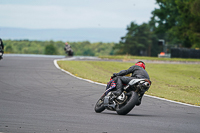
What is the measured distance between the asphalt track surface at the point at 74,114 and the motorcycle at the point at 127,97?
9.1 inches

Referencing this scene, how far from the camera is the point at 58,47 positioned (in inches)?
7047

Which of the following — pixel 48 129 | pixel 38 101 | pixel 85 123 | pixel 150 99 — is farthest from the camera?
pixel 150 99

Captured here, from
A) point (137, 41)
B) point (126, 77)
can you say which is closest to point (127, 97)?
point (126, 77)

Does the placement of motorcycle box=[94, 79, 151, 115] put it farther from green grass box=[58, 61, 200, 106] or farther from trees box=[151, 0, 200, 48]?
trees box=[151, 0, 200, 48]

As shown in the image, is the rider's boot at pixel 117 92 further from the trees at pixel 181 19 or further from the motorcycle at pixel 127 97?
the trees at pixel 181 19

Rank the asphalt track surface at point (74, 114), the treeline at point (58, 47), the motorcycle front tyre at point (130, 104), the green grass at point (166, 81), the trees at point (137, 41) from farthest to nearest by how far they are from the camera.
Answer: the treeline at point (58, 47)
the trees at point (137, 41)
the green grass at point (166, 81)
the motorcycle front tyre at point (130, 104)
the asphalt track surface at point (74, 114)

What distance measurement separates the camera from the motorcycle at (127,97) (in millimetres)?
9352

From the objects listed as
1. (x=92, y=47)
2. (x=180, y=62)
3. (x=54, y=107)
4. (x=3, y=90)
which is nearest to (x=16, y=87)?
(x=3, y=90)

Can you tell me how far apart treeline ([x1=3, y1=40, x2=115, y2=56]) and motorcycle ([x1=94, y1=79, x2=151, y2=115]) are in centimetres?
13270

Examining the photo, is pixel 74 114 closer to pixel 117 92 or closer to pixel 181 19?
pixel 117 92

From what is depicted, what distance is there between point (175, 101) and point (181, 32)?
5823 cm

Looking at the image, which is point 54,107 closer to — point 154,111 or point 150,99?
point 154,111

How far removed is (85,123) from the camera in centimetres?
804

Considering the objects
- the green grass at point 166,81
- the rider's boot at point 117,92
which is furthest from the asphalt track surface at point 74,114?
the green grass at point 166,81
